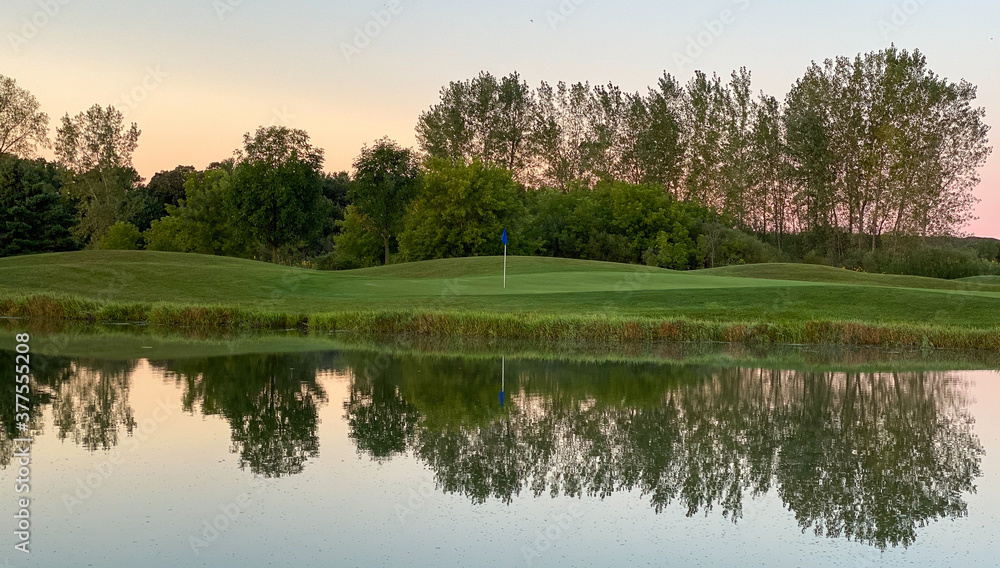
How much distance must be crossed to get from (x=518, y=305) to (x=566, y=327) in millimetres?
4047

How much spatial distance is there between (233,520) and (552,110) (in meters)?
76.4

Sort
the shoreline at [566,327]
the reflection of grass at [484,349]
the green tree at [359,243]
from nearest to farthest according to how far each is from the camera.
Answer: the reflection of grass at [484,349]
the shoreline at [566,327]
the green tree at [359,243]

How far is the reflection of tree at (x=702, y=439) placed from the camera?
8.02 metres

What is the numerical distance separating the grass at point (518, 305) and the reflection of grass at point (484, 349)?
73 cm

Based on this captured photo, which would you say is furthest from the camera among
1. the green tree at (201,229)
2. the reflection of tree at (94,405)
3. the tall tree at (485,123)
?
the tall tree at (485,123)

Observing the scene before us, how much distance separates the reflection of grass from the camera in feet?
60.0

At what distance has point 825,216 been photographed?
6462 centimetres

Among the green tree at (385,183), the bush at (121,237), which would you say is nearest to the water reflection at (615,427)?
the green tree at (385,183)

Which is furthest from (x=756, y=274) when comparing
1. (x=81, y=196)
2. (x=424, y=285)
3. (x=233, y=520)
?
(x=81, y=196)

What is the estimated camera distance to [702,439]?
10352 mm

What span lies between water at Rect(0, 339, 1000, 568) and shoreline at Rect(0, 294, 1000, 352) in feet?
25.5

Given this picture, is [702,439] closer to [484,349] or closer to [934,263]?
[484,349]

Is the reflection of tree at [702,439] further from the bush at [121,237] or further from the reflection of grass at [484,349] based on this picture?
the bush at [121,237]

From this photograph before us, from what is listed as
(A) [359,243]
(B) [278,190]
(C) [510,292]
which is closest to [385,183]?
(B) [278,190]
